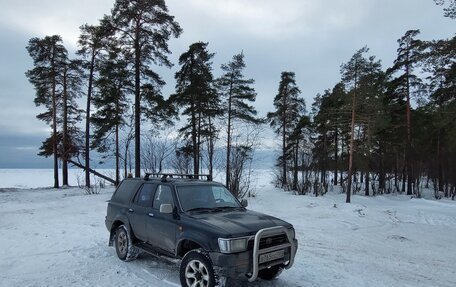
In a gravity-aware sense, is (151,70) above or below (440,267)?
above

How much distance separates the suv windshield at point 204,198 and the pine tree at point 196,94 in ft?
60.3

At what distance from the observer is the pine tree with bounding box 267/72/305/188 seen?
124 feet

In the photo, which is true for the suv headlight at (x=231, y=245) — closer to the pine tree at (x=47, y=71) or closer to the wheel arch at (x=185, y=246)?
the wheel arch at (x=185, y=246)

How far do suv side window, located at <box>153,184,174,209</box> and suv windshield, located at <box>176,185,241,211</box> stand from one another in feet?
0.68

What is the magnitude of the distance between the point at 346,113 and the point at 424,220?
33.7 feet

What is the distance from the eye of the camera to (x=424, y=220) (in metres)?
17.4

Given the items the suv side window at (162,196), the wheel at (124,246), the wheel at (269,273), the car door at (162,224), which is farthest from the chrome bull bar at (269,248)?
the wheel at (124,246)

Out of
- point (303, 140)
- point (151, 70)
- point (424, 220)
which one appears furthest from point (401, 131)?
point (151, 70)

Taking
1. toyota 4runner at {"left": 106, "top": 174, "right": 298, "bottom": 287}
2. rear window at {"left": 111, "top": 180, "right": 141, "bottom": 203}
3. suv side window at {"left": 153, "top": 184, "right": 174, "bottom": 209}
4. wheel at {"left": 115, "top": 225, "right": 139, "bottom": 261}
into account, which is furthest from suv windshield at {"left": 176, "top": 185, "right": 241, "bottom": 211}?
wheel at {"left": 115, "top": 225, "right": 139, "bottom": 261}

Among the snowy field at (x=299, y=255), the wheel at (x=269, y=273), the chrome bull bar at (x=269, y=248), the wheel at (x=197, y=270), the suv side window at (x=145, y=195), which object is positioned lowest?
the snowy field at (x=299, y=255)

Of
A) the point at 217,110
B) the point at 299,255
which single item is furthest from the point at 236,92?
the point at 299,255

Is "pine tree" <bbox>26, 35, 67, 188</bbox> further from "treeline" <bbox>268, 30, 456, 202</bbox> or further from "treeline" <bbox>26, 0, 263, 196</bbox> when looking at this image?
"treeline" <bbox>268, 30, 456, 202</bbox>

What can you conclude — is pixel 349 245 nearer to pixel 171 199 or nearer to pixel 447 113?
pixel 171 199

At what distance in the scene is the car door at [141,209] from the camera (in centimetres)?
683
